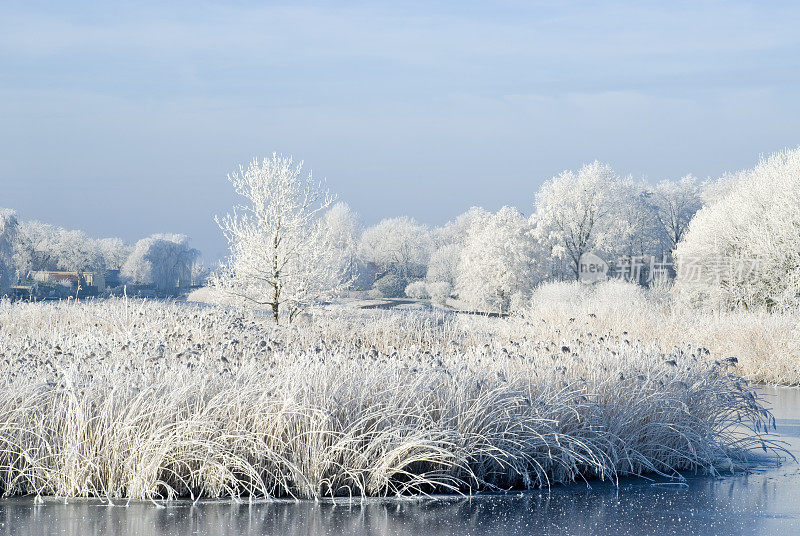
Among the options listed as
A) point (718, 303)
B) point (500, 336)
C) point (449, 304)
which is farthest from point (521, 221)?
point (500, 336)

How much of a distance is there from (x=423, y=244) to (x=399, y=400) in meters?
55.6

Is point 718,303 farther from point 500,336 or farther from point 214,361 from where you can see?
point 214,361

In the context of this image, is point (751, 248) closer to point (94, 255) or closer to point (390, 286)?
point (390, 286)

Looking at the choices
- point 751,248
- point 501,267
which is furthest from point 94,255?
point 751,248

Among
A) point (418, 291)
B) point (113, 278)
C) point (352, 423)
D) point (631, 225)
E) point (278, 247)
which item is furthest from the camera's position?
point (113, 278)

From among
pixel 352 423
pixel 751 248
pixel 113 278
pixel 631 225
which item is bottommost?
pixel 352 423

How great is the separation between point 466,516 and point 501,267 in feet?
120

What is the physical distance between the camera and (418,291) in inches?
1984

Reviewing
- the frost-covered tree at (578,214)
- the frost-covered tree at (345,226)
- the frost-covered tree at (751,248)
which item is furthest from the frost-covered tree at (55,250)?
the frost-covered tree at (751,248)

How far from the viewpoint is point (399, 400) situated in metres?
5.99

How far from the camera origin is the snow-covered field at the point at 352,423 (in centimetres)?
548

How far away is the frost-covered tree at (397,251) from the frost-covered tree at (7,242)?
78.8ft

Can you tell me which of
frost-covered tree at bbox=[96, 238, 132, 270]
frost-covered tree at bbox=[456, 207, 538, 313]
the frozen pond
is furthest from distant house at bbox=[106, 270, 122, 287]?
the frozen pond

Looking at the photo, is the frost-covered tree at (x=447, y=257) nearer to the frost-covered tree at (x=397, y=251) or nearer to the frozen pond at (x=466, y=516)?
the frost-covered tree at (x=397, y=251)
